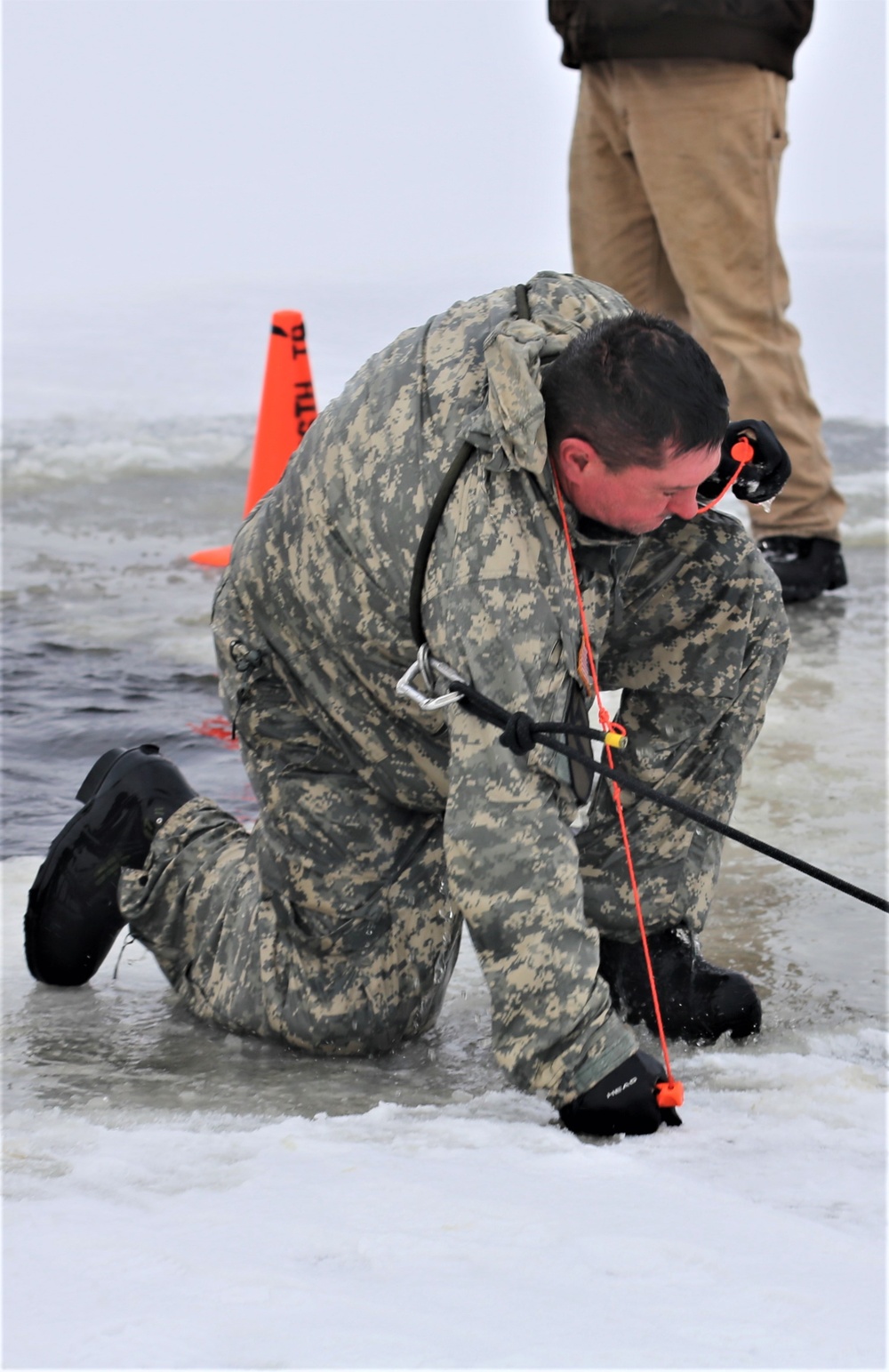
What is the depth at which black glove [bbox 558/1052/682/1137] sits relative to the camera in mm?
1953

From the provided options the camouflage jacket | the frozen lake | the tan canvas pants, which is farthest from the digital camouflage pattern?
the tan canvas pants

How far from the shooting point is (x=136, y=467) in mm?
6457

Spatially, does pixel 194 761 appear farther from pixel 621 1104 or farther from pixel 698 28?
pixel 698 28

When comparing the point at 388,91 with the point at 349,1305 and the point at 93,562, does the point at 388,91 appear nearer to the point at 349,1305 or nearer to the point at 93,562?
the point at 93,562

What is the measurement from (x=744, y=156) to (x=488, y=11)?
7527mm

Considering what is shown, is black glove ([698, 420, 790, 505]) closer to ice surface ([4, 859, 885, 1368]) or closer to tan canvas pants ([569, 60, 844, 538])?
ice surface ([4, 859, 885, 1368])

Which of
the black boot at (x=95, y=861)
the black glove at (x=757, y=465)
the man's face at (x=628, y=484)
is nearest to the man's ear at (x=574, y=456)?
the man's face at (x=628, y=484)

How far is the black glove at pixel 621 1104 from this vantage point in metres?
1.95

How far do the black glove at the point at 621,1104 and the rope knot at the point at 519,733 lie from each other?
17.0 inches

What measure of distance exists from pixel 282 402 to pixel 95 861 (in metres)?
2.53

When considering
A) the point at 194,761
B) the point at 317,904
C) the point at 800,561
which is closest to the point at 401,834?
the point at 317,904

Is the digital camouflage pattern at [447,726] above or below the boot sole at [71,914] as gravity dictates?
above

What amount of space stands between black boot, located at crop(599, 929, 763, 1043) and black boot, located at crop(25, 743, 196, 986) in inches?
32.4

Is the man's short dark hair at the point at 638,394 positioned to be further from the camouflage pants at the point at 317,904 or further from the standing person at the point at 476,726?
the camouflage pants at the point at 317,904
